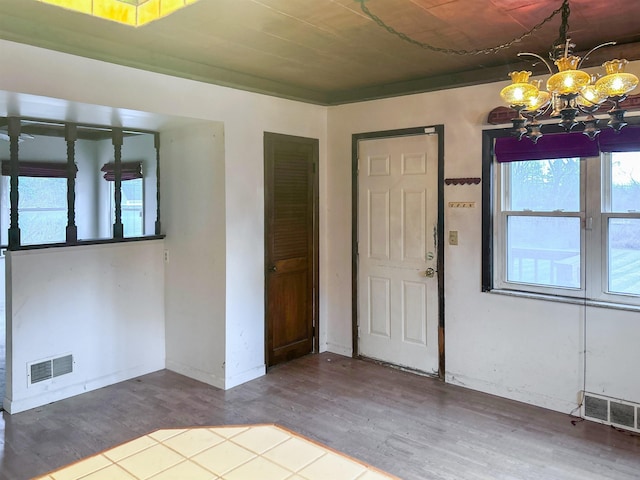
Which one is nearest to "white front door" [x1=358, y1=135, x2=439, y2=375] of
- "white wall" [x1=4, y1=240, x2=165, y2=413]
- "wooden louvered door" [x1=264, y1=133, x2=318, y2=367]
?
"wooden louvered door" [x1=264, y1=133, x2=318, y2=367]

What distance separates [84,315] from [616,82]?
381 centimetres

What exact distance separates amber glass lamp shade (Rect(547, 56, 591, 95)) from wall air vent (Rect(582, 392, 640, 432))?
2376mm

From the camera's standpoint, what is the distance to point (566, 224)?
356 centimetres

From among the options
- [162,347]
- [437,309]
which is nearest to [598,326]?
[437,309]

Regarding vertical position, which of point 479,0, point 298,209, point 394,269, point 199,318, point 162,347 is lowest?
point 162,347

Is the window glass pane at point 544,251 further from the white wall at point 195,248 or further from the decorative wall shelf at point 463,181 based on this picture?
the white wall at point 195,248

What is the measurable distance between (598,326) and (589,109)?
6.14 feet

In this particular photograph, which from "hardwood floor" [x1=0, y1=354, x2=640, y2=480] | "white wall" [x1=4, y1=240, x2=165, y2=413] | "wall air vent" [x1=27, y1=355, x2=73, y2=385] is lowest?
"hardwood floor" [x1=0, y1=354, x2=640, y2=480]

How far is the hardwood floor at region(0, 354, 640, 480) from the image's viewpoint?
2848mm

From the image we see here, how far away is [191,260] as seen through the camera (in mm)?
4211

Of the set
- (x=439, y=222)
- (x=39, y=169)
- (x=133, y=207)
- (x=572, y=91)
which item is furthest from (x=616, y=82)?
(x=39, y=169)

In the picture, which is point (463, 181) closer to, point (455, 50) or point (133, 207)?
point (455, 50)

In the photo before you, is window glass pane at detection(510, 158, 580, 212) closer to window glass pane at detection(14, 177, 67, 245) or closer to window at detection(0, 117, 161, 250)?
window at detection(0, 117, 161, 250)

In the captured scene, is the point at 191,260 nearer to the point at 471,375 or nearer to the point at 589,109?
the point at 471,375
